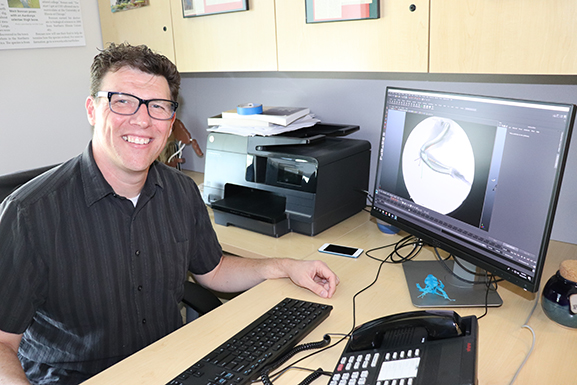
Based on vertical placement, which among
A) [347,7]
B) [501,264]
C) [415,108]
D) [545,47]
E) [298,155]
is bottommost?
[501,264]

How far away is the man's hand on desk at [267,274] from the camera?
1.25 metres

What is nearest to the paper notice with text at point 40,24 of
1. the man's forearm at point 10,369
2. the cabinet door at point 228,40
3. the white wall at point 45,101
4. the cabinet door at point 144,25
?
the white wall at point 45,101

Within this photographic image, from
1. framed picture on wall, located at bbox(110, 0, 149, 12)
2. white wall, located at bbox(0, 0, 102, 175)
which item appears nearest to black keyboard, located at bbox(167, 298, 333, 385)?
framed picture on wall, located at bbox(110, 0, 149, 12)

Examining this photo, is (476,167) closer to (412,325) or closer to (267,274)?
(412,325)

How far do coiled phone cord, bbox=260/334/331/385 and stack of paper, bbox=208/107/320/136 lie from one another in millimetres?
867

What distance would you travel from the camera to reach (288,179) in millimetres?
1647

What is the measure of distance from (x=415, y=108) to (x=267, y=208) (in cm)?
66

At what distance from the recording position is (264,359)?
940 mm

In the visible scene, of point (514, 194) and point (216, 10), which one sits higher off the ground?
point (216, 10)

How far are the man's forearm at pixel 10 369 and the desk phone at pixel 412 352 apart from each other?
62 centimetres

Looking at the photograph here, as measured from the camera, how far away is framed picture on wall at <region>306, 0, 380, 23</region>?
4.56ft

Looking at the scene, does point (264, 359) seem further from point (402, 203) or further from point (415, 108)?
point (415, 108)

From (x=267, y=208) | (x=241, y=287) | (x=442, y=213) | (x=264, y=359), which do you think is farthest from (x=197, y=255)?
(x=442, y=213)

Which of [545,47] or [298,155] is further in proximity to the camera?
[298,155]
